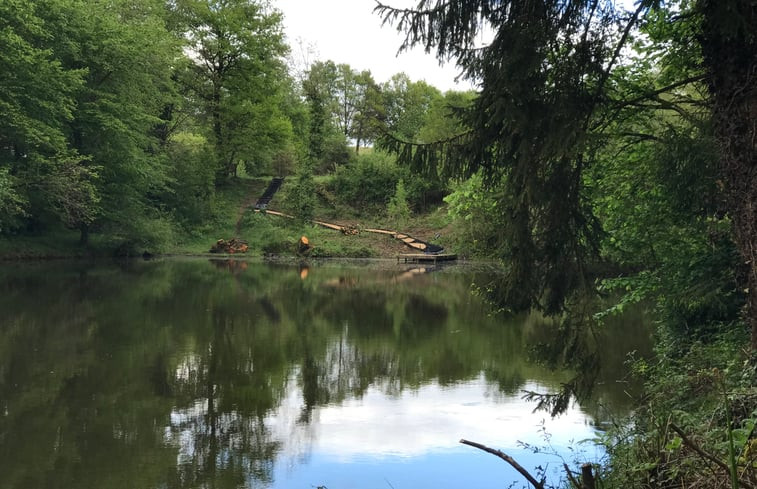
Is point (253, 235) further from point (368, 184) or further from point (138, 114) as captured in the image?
point (138, 114)

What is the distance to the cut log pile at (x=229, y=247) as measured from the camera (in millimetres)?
31969

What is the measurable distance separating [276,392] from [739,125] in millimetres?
5858

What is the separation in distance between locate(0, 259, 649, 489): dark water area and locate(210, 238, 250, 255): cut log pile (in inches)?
638

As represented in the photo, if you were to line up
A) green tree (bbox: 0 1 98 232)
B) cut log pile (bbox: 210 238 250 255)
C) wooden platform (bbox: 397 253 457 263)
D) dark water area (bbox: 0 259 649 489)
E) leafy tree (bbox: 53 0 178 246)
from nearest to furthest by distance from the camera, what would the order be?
1. dark water area (bbox: 0 259 649 489)
2. green tree (bbox: 0 1 98 232)
3. leafy tree (bbox: 53 0 178 246)
4. wooden platform (bbox: 397 253 457 263)
5. cut log pile (bbox: 210 238 250 255)

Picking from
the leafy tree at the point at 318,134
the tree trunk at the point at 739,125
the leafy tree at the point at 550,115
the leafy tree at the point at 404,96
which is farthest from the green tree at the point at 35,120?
the leafy tree at the point at 404,96

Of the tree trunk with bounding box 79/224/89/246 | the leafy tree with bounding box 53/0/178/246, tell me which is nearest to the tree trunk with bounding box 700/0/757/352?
the leafy tree with bounding box 53/0/178/246

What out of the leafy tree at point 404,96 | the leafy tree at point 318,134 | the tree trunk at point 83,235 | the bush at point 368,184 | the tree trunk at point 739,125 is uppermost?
the leafy tree at point 404,96

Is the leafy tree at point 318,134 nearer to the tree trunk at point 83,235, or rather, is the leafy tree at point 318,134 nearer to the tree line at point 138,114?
the tree line at point 138,114

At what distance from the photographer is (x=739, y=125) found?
3.97 metres

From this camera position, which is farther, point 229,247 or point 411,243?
point 411,243

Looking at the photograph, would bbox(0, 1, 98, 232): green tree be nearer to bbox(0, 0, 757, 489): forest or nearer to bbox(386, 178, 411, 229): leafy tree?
bbox(0, 0, 757, 489): forest

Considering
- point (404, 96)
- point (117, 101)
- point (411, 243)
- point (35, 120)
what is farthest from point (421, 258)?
point (404, 96)

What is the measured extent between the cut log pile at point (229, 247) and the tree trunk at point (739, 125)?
96.5 feet

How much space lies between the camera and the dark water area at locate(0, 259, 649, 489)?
529 cm
